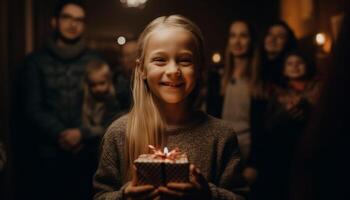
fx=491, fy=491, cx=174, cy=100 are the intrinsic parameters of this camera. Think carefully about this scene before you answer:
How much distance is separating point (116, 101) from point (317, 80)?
1383 millimetres

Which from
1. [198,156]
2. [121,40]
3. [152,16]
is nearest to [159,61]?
[198,156]

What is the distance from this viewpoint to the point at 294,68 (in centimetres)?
334

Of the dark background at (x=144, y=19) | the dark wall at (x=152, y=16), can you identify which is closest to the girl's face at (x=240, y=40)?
the dark background at (x=144, y=19)

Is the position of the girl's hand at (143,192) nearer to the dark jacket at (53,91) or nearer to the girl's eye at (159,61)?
the girl's eye at (159,61)

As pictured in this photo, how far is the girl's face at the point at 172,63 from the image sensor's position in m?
1.61

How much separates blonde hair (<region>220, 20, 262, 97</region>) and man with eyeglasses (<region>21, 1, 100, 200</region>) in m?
1.00

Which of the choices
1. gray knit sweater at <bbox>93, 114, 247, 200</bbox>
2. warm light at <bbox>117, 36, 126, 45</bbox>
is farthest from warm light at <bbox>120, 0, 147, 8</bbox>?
gray knit sweater at <bbox>93, 114, 247, 200</bbox>

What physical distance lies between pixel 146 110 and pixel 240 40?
5.98 feet

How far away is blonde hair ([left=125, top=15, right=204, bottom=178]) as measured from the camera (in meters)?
1.65

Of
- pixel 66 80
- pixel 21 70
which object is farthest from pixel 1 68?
pixel 66 80

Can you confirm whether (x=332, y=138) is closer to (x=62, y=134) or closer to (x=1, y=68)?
(x=62, y=134)

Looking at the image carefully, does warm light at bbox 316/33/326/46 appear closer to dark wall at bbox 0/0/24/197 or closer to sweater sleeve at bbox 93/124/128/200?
dark wall at bbox 0/0/24/197

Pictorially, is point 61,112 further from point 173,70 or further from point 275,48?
point 173,70

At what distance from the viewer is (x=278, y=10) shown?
5.07 metres
